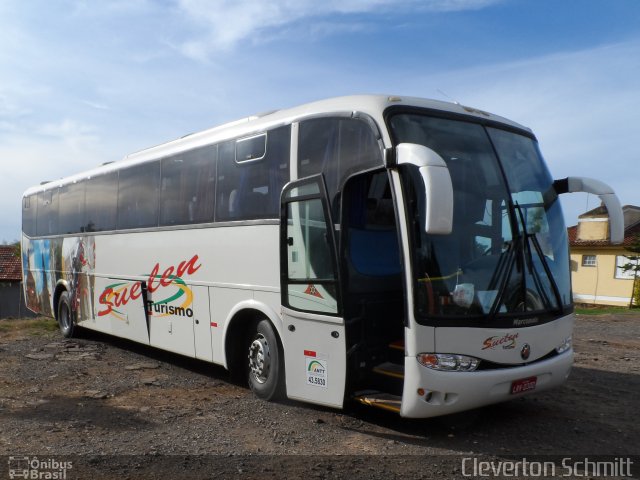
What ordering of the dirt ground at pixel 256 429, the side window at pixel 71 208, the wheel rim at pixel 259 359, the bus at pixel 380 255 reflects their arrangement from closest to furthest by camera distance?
the dirt ground at pixel 256 429
the bus at pixel 380 255
the wheel rim at pixel 259 359
the side window at pixel 71 208

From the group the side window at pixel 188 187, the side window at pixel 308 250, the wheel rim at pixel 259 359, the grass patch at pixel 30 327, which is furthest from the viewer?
the grass patch at pixel 30 327

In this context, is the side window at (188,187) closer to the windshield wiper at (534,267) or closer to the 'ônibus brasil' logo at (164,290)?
the 'ônibus brasil' logo at (164,290)

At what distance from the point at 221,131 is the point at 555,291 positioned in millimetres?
4843

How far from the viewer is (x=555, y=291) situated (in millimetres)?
6195

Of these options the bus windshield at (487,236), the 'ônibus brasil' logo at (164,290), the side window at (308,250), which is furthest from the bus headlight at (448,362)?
the 'ônibus brasil' logo at (164,290)

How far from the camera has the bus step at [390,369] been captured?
19.4 feet

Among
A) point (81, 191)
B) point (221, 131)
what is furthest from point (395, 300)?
point (81, 191)

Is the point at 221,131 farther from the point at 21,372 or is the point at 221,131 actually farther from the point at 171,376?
the point at 21,372

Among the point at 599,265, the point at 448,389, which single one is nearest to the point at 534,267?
the point at 448,389

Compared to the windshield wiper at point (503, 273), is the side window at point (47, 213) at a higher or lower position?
higher

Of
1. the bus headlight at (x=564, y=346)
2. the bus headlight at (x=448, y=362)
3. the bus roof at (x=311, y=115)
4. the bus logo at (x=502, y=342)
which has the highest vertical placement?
the bus roof at (x=311, y=115)

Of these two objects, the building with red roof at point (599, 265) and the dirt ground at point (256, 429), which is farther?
the building with red roof at point (599, 265)

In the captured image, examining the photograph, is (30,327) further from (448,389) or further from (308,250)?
(448,389)

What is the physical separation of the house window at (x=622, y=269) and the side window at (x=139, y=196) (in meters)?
33.8
